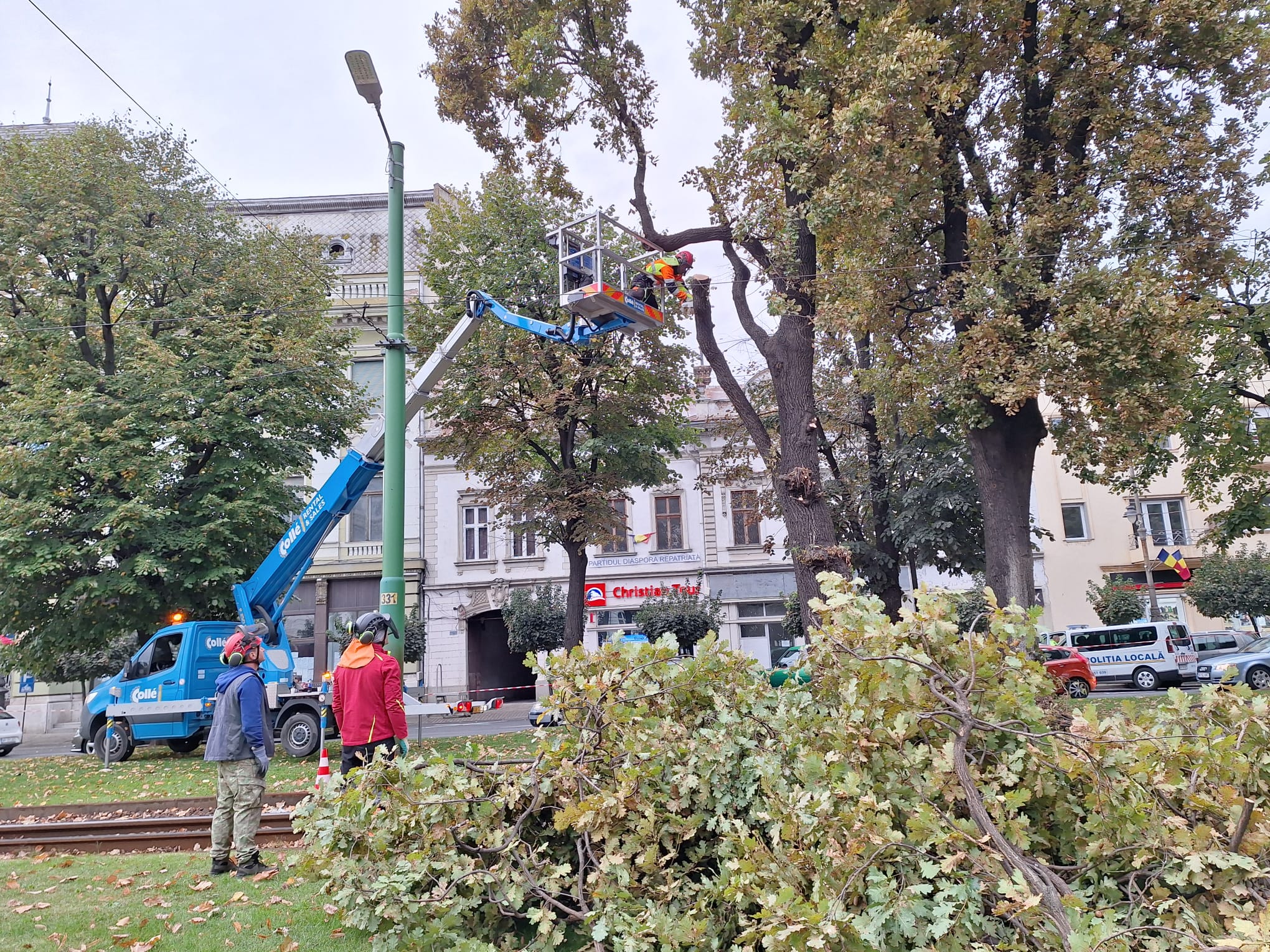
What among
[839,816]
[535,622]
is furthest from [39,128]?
[839,816]

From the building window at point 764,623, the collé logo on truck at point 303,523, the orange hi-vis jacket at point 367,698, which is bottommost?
the building window at point 764,623

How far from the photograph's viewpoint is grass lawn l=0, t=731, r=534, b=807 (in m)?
11.6

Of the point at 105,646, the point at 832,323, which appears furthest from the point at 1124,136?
the point at 105,646

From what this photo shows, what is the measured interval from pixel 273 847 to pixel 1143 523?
128 ft

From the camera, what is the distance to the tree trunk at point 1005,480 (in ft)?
42.3

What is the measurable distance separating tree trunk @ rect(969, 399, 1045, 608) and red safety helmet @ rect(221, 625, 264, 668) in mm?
10485

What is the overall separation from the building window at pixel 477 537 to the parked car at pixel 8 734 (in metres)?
14.7

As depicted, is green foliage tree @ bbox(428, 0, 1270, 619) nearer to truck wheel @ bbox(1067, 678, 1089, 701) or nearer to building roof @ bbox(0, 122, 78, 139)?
truck wheel @ bbox(1067, 678, 1089, 701)

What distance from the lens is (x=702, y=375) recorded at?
21172 millimetres

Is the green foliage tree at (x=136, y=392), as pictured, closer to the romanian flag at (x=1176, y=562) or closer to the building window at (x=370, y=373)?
the building window at (x=370, y=373)

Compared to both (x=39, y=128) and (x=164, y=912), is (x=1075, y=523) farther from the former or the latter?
(x=39, y=128)

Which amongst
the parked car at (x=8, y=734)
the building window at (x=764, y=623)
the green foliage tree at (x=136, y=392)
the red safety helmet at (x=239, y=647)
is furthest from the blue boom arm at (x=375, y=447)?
the building window at (x=764, y=623)

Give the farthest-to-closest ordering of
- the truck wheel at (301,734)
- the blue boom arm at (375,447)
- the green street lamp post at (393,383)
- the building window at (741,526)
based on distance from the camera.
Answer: the building window at (741,526) → the truck wheel at (301,734) → the blue boom arm at (375,447) → the green street lamp post at (393,383)

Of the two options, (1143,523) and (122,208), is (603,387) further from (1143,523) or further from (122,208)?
(1143,523)
